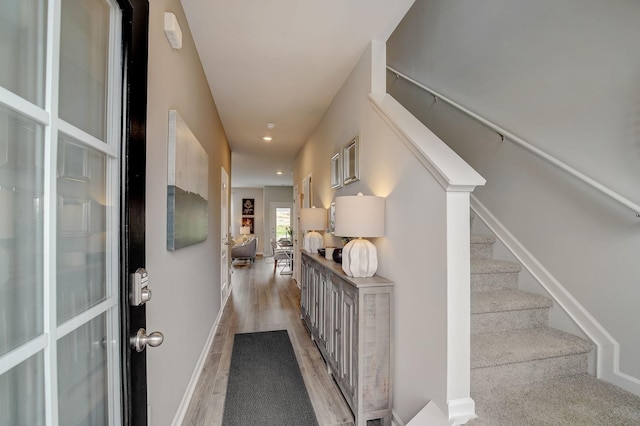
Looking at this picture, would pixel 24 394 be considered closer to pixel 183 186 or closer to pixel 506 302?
pixel 183 186

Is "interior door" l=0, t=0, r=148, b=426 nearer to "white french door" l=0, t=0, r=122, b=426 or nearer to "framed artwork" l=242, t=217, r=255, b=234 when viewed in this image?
"white french door" l=0, t=0, r=122, b=426

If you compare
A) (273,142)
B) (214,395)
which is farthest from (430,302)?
(273,142)

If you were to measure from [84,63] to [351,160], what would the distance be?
226 cm

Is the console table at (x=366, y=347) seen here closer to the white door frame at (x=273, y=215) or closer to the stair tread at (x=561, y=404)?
the stair tread at (x=561, y=404)

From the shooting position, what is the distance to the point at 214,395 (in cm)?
217

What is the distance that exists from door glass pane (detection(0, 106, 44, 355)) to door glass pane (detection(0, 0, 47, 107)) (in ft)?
0.19

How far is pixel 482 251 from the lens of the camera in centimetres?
250

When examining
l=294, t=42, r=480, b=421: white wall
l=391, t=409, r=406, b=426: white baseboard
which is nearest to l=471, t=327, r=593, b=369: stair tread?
l=294, t=42, r=480, b=421: white wall

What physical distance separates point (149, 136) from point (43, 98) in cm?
85

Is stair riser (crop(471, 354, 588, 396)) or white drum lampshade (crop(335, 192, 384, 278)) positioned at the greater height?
white drum lampshade (crop(335, 192, 384, 278))

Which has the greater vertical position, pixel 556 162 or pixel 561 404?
pixel 556 162

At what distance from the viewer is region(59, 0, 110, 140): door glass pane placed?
0.63 metres

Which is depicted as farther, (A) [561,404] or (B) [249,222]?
(B) [249,222]

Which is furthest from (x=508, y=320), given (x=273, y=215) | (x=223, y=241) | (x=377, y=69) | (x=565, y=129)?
(x=273, y=215)
